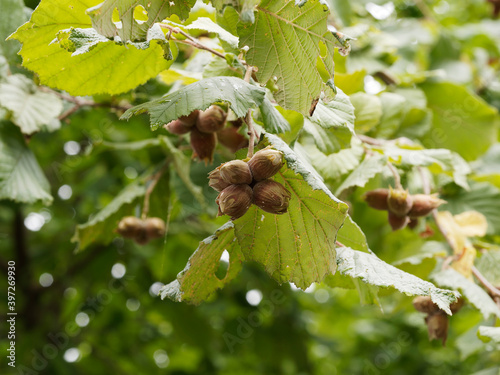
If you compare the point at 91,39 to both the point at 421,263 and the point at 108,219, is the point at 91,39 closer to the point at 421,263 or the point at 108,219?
the point at 108,219

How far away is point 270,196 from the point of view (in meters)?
0.92

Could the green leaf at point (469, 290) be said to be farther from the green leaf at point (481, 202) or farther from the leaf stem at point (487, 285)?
the green leaf at point (481, 202)

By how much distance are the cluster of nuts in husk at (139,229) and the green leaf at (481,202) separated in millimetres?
1137

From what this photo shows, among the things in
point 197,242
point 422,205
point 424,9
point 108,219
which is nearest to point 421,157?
point 422,205

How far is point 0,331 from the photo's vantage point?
339cm

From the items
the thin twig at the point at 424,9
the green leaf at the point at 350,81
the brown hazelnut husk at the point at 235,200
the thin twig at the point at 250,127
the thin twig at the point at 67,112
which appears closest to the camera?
the brown hazelnut husk at the point at 235,200

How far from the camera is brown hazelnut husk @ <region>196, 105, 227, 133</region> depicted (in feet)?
4.13

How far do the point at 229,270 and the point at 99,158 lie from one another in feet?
6.06

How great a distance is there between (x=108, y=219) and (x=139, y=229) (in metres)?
0.22

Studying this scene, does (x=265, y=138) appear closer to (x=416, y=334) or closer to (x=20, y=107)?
(x=20, y=107)

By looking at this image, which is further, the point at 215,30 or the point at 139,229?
the point at 139,229

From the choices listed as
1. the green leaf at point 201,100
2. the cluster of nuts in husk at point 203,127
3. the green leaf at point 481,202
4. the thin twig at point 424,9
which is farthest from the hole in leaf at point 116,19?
the thin twig at point 424,9

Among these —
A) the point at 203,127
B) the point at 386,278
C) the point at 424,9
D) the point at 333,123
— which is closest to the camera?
the point at 386,278

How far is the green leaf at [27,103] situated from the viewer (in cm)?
154
